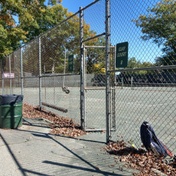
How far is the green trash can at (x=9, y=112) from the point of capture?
7.67 m

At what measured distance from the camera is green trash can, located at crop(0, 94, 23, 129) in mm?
7672

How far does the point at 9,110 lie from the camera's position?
7.70 m

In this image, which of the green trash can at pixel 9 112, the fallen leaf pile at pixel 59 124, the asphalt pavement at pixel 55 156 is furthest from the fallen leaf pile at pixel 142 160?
the green trash can at pixel 9 112

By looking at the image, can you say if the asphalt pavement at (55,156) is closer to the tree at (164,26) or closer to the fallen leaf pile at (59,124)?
the fallen leaf pile at (59,124)

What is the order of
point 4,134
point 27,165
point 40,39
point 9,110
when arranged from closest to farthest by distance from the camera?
point 27,165 < point 4,134 < point 9,110 < point 40,39

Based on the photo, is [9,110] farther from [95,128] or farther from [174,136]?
[174,136]

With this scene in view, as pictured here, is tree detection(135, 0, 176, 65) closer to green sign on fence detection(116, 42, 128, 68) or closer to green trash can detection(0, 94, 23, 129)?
green sign on fence detection(116, 42, 128, 68)

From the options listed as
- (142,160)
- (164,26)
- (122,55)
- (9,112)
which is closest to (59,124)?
(9,112)

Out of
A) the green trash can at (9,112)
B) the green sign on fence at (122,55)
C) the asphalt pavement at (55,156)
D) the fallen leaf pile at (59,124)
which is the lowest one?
the asphalt pavement at (55,156)

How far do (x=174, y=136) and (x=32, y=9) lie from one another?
1617 centimetres

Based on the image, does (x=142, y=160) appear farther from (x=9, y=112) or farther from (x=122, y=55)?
(x=9, y=112)

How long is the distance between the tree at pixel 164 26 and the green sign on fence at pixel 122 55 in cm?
87

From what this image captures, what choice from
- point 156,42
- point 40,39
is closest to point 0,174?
point 156,42

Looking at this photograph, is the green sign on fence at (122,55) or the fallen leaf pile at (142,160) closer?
the fallen leaf pile at (142,160)
